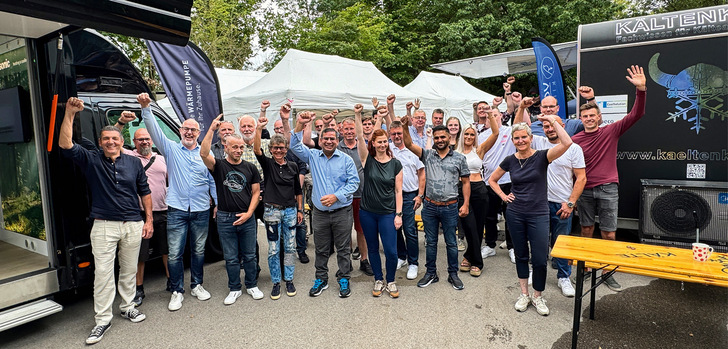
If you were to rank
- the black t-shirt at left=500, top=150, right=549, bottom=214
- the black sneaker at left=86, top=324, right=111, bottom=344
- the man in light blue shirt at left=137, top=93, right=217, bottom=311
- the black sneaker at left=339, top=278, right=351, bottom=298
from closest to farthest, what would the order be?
the black sneaker at left=86, top=324, right=111, bottom=344
the black t-shirt at left=500, top=150, right=549, bottom=214
the man in light blue shirt at left=137, top=93, right=217, bottom=311
the black sneaker at left=339, top=278, right=351, bottom=298

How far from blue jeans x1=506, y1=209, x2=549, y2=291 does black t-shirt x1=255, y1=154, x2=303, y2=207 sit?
221cm

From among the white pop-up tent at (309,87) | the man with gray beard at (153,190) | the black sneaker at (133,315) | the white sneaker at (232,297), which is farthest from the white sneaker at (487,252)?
the white pop-up tent at (309,87)

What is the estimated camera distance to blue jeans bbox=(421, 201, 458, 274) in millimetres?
4305

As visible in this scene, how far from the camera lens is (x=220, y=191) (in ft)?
13.2

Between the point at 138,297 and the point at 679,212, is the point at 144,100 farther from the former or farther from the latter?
the point at 679,212

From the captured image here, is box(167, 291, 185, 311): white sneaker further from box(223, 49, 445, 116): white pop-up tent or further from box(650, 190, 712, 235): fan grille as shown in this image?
box(223, 49, 445, 116): white pop-up tent

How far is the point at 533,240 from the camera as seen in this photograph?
3.71m

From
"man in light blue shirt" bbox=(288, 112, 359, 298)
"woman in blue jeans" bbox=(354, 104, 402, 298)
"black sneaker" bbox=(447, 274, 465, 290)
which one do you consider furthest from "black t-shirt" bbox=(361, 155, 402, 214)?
"black sneaker" bbox=(447, 274, 465, 290)

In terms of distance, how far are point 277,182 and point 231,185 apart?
17.7 inches

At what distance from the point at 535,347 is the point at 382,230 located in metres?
1.68

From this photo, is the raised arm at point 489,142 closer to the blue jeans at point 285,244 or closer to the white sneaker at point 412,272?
the white sneaker at point 412,272

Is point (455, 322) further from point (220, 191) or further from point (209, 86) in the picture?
point (209, 86)

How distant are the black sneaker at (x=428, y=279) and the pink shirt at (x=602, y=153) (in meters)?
1.90

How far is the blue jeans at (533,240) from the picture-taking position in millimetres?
3658
